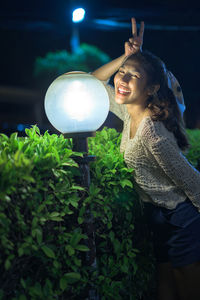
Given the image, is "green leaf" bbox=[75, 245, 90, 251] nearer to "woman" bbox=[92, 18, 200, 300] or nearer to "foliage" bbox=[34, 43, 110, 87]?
"woman" bbox=[92, 18, 200, 300]

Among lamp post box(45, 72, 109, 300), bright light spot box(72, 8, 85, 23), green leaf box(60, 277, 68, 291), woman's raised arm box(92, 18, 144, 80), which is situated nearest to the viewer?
green leaf box(60, 277, 68, 291)

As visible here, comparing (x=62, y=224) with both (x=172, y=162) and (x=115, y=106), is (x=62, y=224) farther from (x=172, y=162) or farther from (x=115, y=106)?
(x=115, y=106)

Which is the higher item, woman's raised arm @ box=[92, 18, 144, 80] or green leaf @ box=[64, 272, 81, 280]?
woman's raised arm @ box=[92, 18, 144, 80]

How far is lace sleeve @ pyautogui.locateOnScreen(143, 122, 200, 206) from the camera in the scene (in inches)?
83.0

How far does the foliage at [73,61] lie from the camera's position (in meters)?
10.5

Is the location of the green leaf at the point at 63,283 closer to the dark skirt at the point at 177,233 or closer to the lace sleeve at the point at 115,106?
the dark skirt at the point at 177,233

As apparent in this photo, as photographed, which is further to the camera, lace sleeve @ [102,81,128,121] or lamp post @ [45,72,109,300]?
lace sleeve @ [102,81,128,121]

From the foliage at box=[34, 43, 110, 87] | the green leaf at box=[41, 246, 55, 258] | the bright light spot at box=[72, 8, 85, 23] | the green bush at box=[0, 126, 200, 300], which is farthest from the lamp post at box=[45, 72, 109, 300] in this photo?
the foliage at box=[34, 43, 110, 87]

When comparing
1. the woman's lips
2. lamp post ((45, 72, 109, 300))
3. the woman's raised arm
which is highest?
the woman's raised arm

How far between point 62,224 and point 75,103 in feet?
2.54

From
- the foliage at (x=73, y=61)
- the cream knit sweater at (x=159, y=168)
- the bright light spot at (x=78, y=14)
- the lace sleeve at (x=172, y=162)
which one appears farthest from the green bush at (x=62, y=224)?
the foliage at (x=73, y=61)

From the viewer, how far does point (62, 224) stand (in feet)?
6.23

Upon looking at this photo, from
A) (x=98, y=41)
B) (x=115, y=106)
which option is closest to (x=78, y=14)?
(x=115, y=106)

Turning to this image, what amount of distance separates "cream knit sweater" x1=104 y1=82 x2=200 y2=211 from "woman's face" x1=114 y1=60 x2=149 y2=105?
23 centimetres
